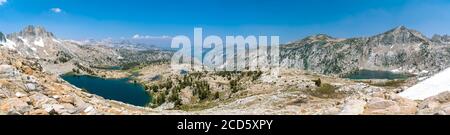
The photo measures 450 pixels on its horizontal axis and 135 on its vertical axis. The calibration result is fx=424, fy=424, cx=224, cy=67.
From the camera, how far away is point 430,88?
5122 cm

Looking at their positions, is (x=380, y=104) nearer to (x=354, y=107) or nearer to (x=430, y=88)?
(x=354, y=107)

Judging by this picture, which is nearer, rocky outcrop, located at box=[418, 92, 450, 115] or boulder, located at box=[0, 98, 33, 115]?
rocky outcrop, located at box=[418, 92, 450, 115]

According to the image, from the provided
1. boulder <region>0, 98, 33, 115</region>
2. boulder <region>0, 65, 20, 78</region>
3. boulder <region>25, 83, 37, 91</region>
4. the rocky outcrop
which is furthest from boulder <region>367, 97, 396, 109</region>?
boulder <region>0, 65, 20, 78</region>

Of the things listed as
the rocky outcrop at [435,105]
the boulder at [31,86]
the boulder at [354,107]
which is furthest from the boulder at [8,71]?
the rocky outcrop at [435,105]

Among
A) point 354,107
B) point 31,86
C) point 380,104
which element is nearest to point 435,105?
point 380,104

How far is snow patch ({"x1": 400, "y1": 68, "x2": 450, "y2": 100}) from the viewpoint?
161 ft

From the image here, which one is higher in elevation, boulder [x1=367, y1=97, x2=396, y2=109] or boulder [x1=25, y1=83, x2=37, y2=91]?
boulder [x1=25, y1=83, x2=37, y2=91]

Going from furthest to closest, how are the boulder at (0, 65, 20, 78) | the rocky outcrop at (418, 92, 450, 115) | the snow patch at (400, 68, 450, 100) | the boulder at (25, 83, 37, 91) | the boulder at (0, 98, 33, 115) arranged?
the snow patch at (400, 68, 450, 100), the boulder at (0, 65, 20, 78), the boulder at (25, 83, 37, 91), the boulder at (0, 98, 33, 115), the rocky outcrop at (418, 92, 450, 115)

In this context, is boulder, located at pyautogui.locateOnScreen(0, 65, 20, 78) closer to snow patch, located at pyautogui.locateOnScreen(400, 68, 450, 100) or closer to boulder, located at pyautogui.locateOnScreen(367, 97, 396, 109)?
boulder, located at pyautogui.locateOnScreen(367, 97, 396, 109)

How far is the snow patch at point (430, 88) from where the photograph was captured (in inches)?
1929

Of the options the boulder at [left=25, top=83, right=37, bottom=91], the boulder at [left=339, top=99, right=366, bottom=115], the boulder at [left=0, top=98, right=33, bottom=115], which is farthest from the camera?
the boulder at [left=25, top=83, right=37, bottom=91]

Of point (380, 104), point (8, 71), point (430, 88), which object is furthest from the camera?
point (430, 88)
